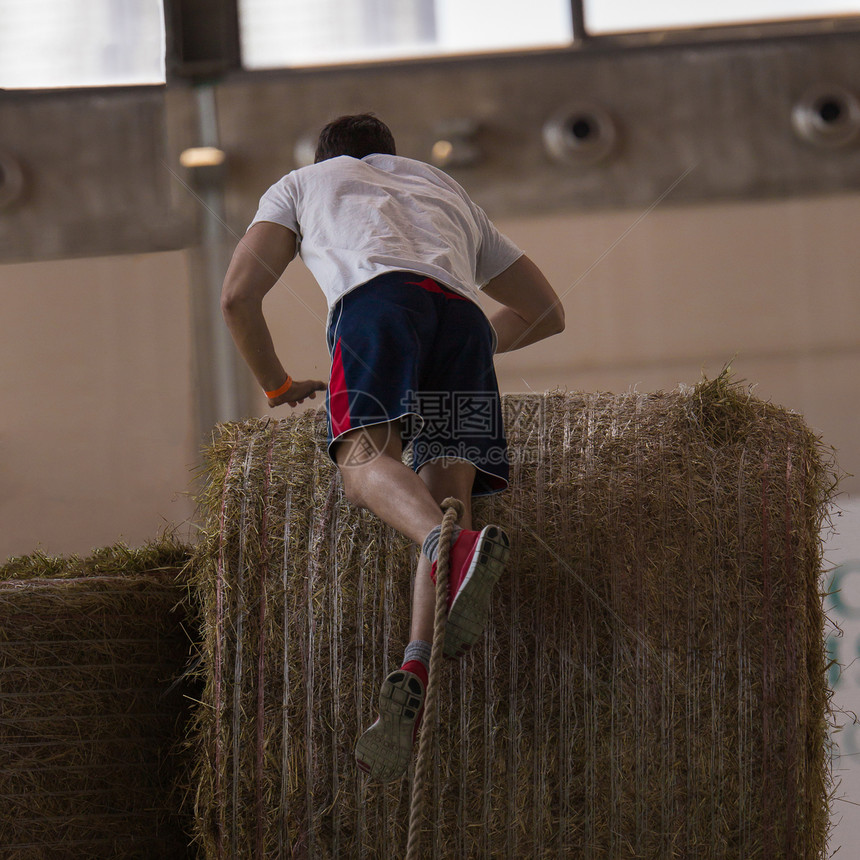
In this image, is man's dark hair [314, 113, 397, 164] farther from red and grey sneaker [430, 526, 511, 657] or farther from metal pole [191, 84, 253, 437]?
metal pole [191, 84, 253, 437]

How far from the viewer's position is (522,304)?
1798 millimetres

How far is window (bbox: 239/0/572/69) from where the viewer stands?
3828 mm

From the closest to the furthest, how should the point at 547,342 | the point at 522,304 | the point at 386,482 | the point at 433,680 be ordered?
the point at 433,680, the point at 386,482, the point at 522,304, the point at 547,342

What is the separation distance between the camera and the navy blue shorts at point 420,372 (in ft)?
4.50

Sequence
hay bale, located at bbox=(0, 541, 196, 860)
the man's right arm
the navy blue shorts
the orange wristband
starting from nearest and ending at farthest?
1. the navy blue shorts
2. hay bale, located at bbox=(0, 541, 196, 860)
3. the orange wristband
4. the man's right arm

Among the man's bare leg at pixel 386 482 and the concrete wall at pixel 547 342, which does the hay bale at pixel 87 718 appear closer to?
the man's bare leg at pixel 386 482

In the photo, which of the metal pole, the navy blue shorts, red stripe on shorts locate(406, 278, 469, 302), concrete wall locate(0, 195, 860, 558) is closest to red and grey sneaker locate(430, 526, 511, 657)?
the navy blue shorts

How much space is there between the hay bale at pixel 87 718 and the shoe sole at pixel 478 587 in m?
0.63

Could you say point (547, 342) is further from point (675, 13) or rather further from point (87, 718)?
point (87, 718)

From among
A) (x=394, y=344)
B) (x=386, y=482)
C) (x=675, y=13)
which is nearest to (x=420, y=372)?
(x=394, y=344)

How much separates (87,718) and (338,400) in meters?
0.67

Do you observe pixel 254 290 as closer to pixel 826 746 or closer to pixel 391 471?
pixel 391 471

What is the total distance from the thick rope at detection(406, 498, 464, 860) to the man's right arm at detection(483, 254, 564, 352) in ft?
2.25

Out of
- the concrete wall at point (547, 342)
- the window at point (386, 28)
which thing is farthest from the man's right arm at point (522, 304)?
the window at point (386, 28)
